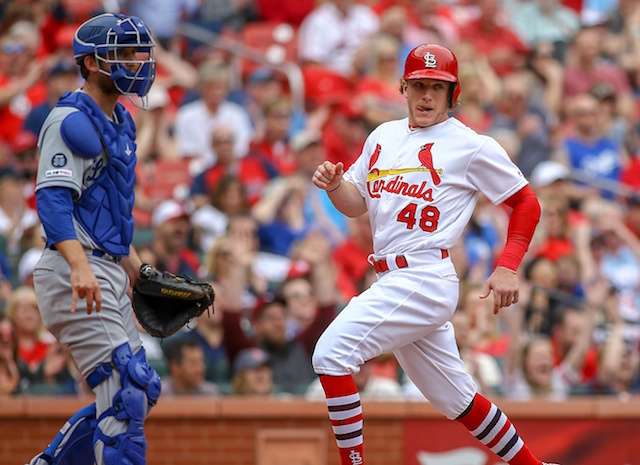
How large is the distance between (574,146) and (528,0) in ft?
11.0

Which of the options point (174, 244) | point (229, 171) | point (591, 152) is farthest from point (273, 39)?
point (174, 244)

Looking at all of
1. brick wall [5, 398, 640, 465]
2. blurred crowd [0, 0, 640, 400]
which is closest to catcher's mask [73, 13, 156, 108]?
blurred crowd [0, 0, 640, 400]

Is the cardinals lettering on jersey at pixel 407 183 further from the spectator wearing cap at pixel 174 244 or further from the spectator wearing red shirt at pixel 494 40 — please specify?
the spectator wearing red shirt at pixel 494 40

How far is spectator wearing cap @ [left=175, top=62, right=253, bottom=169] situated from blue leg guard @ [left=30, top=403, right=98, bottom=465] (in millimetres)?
5604

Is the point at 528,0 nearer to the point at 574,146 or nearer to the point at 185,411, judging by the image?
the point at 574,146

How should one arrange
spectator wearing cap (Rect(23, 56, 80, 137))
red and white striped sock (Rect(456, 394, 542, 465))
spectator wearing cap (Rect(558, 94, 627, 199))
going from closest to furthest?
red and white striped sock (Rect(456, 394, 542, 465)) → spectator wearing cap (Rect(23, 56, 80, 137)) → spectator wearing cap (Rect(558, 94, 627, 199))

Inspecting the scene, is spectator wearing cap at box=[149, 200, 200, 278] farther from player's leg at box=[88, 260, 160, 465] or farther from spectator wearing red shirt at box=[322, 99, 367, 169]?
player's leg at box=[88, 260, 160, 465]

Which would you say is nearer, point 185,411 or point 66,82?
point 185,411

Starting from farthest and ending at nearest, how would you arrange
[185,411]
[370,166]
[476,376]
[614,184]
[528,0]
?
[528,0], [614,184], [476,376], [185,411], [370,166]

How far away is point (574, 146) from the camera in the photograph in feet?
38.7

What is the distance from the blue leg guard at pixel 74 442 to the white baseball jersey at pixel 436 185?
1.57 m

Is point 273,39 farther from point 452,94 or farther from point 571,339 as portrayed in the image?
point 452,94

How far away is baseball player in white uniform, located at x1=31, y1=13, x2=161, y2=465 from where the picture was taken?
5.23 meters

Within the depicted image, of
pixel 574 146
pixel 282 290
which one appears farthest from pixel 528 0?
pixel 282 290
